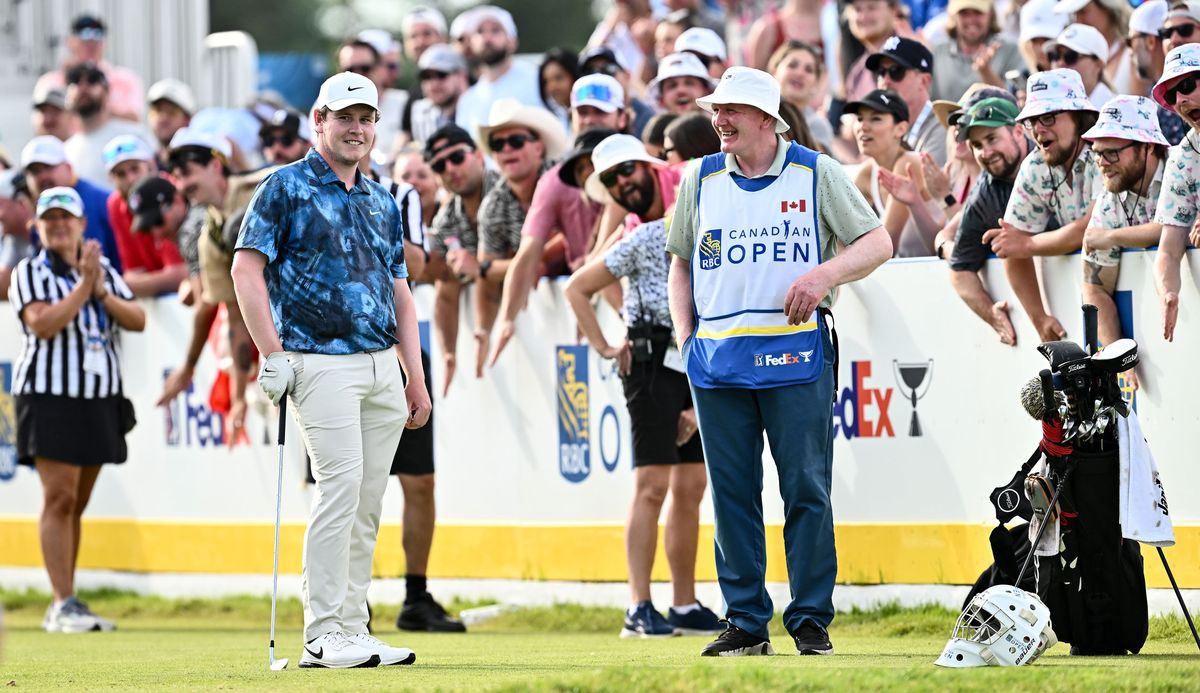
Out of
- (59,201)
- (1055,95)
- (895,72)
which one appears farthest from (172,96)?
(1055,95)

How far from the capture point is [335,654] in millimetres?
8695

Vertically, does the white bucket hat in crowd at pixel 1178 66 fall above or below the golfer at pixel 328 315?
above

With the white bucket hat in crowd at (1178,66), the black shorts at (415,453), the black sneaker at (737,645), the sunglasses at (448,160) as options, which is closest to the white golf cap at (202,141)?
the sunglasses at (448,160)

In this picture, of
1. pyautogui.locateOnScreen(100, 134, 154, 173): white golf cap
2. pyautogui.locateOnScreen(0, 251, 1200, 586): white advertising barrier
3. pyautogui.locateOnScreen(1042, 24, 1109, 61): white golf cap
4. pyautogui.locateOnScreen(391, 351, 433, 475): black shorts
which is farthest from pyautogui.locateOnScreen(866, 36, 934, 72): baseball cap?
pyautogui.locateOnScreen(100, 134, 154, 173): white golf cap

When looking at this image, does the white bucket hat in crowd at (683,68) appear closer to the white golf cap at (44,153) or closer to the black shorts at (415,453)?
the black shorts at (415,453)

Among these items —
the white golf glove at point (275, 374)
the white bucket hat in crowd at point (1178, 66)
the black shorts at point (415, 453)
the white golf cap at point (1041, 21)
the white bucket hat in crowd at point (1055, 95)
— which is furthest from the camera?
the white golf cap at point (1041, 21)

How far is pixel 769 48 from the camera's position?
15695 mm

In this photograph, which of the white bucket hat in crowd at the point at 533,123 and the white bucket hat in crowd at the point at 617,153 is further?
the white bucket hat in crowd at the point at 533,123

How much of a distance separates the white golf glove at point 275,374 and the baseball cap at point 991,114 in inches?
148

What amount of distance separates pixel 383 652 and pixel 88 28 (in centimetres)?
1180

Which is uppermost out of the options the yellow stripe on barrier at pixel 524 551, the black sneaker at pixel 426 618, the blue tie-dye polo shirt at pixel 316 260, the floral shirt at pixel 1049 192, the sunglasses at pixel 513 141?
the sunglasses at pixel 513 141

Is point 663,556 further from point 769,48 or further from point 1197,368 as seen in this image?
point 769,48

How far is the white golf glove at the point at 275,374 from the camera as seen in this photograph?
8.52 m

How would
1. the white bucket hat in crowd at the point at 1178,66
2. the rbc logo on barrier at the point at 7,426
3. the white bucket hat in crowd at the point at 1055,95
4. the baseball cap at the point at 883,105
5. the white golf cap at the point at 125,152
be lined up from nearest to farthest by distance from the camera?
the white bucket hat in crowd at the point at 1178,66, the white bucket hat in crowd at the point at 1055,95, the baseball cap at the point at 883,105, the white golf cap at the point at 125,152, the rbc logo on barrier at the point at 7,426
